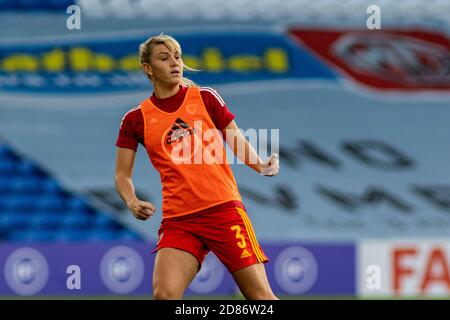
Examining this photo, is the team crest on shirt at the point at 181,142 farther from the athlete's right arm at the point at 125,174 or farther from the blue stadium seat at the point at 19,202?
the blue stadium seat at the point at 19,202

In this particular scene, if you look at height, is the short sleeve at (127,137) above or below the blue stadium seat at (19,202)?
below

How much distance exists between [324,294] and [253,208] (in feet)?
7.32

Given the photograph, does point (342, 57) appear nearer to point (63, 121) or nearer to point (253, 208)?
point (253, 208)

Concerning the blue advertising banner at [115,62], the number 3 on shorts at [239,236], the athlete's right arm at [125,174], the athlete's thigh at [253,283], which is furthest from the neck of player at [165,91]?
the blue advertising banner at [115,62]

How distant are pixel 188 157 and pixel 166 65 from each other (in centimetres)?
55

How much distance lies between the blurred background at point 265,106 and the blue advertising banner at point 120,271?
1604 millimetres

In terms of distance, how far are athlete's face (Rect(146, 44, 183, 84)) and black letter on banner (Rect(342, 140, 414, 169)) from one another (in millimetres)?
9927

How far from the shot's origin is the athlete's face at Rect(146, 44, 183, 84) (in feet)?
19.5

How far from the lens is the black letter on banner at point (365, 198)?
1545cm

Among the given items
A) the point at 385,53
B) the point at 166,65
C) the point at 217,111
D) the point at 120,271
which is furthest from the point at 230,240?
the point at 385,53

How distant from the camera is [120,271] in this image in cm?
1313

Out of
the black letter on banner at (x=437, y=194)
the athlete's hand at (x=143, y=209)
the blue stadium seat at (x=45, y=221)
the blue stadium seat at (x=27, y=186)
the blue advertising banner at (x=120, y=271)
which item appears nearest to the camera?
the athlete's hand at (x=143, y=209)

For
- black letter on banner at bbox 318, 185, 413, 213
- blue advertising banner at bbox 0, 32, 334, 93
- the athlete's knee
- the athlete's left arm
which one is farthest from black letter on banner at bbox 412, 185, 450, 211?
the athlete's knee

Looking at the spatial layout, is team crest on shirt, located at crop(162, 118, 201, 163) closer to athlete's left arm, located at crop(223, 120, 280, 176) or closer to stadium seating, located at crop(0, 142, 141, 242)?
athlete's left arm, located at crop(223, 120, 280, 176)
